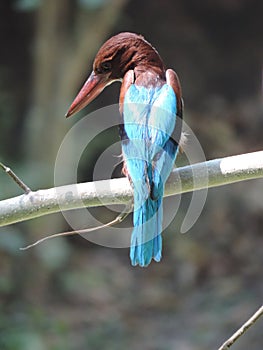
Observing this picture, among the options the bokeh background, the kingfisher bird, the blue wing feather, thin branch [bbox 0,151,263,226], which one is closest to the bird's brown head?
the kingfisher bird

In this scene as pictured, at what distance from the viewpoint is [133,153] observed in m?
1.69

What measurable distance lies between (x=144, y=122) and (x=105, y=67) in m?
0.27

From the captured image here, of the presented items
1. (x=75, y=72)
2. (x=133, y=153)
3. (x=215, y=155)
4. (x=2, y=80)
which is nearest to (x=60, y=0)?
(x=75, y=72)

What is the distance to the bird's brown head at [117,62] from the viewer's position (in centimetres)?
188

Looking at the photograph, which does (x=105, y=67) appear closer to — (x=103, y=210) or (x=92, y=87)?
(x=92, y=87)

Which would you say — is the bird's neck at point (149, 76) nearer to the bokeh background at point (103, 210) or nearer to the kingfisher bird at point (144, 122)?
the kingfisher bird at point (144, 122)

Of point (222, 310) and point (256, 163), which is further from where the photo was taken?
point (222, 310)

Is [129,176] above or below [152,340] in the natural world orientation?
above

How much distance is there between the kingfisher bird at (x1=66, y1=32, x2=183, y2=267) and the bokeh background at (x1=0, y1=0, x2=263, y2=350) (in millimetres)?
1512

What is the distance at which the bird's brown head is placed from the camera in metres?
1.88

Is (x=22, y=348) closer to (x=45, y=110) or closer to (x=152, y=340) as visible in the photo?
(x=152, y=340)

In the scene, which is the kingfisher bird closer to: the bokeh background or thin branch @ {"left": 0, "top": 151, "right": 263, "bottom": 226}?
thin branch @ {"left": 0, "top": 151, "right": 263, "bottom": 226}

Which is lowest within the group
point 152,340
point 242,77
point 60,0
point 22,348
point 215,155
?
point 152,340

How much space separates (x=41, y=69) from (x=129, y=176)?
230cm
